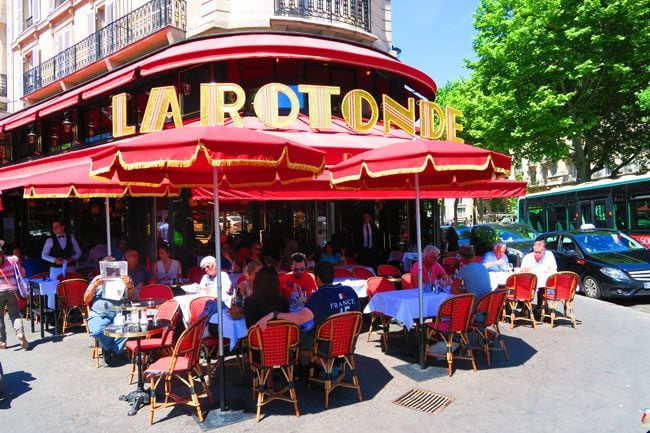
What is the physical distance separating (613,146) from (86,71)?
25.2 m

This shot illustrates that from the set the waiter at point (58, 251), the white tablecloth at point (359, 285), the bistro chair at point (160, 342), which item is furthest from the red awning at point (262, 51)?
the bistro chair at point (160, 342)

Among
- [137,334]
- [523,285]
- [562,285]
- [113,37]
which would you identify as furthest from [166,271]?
[113,37]

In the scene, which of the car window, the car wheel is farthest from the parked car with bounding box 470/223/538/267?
the car wheel

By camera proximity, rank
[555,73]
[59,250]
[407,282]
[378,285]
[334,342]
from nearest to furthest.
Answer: [334,342]
[378,285]
[407,282]
[59,250]
[555,73]

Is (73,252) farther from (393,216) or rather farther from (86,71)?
(393,216)

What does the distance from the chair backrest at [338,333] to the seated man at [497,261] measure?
4.43m

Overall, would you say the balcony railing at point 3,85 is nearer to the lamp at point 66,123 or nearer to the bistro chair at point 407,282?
the lamp at point 66,123

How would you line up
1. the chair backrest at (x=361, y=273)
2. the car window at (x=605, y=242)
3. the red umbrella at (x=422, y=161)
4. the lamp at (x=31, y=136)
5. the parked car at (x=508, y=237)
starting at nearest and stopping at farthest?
the red umbrella at (x=422, y=161)
the chair backrest at (x=361, y=273)
the car window at (x=605, y=242)
the parked car at (x=508, y=237)
the lamp at (x=31, y=136)

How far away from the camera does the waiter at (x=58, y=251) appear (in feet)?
30.0

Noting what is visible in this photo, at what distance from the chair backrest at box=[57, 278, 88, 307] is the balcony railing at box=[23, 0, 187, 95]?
7911 millimetres

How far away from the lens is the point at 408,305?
6.20 metres

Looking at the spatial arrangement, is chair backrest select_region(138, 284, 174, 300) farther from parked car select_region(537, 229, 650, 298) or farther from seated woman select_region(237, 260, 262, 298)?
parked car select_region(537, 229, 650, 298)

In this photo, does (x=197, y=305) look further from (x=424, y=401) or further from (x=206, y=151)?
(x=424, y=401)

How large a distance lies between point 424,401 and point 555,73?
18.4 m
